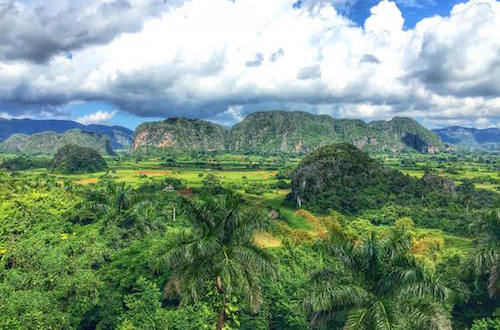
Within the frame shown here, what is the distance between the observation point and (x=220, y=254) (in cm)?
1436

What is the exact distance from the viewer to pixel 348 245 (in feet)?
45.0

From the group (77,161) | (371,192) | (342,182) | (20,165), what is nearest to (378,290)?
(371,192)

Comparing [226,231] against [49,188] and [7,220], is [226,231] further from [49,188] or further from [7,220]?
[49,188]

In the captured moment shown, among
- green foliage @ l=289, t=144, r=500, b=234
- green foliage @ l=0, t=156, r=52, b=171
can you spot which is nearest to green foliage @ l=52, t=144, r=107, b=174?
green foliage @ l=0, t=156, r=52, b=171

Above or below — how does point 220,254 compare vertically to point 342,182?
above

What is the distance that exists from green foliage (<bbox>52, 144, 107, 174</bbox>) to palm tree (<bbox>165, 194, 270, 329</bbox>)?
149 meters

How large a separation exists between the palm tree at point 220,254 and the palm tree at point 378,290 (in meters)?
2.59

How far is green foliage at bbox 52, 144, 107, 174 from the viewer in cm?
15038

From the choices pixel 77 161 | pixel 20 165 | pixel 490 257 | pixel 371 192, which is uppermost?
pixel 77 161

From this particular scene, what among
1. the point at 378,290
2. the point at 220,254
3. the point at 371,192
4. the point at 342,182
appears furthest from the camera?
the point at 342,182

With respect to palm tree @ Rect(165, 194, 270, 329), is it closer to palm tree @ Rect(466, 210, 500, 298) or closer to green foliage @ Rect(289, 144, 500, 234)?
palm tree @ Rect(466, 210, 500, 298)

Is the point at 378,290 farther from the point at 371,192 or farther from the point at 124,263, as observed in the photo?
the point at 371,192

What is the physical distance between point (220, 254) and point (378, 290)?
19.8 feet

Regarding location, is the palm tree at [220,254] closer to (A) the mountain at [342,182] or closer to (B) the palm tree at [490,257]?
(B) the palm tree at [490,257]
